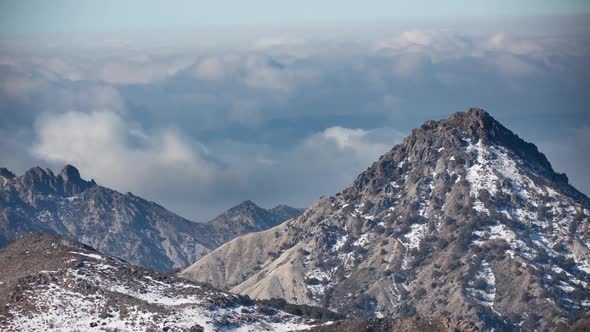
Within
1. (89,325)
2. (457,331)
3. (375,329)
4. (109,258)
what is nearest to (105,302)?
(89,325)

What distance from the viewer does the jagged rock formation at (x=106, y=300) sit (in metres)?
156

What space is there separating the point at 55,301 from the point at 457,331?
4790 centimetres

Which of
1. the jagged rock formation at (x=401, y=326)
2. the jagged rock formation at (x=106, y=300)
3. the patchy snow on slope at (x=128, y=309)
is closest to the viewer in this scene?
the jagged rock formation at (x=401, y=326)

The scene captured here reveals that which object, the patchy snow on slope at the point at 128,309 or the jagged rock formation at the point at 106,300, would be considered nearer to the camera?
the patchy snow on slope at the point at 128,309

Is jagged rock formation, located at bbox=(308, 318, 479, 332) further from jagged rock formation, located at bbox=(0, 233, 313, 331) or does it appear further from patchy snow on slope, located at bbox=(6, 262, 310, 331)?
jagged rock formation, located at bbox=(0, 233, 313, 331)

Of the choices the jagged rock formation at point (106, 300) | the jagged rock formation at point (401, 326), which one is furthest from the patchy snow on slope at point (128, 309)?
the jagged rock formation at point (401, 326)

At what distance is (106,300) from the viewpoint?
161 m

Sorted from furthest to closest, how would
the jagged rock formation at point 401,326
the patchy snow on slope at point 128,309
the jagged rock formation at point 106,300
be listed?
1. the jagged rock formation at point 106,300
2. the patchy snow on slope at point 128,309
3. the jagged rock formation at point 401,326

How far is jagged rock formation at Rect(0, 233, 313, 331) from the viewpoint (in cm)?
15575

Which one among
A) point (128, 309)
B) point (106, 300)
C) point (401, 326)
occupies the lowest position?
point (401, 326)

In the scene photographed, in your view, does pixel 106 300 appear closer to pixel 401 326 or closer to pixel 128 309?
pixel 128 309

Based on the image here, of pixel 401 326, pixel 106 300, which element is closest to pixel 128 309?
pixel 106 300

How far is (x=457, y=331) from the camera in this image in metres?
151

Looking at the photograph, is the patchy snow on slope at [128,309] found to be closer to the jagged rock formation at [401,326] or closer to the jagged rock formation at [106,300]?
the jagged rock formation at [106,300]
